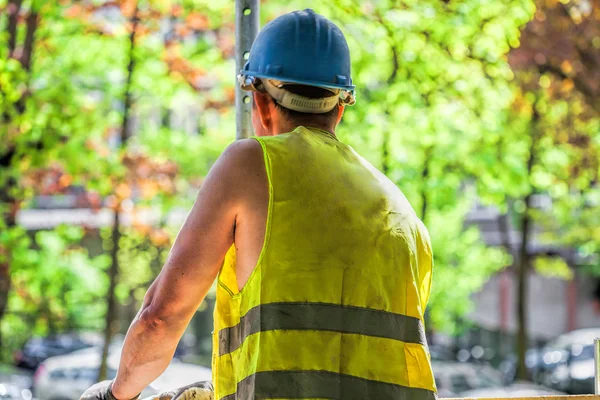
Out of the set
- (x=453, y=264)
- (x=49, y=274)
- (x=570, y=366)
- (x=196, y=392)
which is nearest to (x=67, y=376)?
(x=49, y=274)

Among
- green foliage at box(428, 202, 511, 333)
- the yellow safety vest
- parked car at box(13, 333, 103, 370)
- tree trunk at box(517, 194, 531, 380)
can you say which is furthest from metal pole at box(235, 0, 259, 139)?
parked car at box(13, 333, 103, 370)

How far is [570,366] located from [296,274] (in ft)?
70.7

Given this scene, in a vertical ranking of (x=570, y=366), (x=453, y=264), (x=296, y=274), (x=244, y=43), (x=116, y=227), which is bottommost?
(x=570, y=366)

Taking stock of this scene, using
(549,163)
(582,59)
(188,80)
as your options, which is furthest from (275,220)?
(549,163)

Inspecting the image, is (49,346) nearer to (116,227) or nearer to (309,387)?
(116,227)

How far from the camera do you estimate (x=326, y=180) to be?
218cm

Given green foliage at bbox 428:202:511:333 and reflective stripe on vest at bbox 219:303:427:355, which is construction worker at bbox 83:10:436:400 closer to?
reflective stripe on vest at bbox 219:303:427:355

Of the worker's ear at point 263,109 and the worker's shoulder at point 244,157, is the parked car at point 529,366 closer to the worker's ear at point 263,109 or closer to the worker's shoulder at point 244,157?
the worker's ear at point 263,109

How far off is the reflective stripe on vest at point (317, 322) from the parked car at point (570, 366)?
1954 centimetres

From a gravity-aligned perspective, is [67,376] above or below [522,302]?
below

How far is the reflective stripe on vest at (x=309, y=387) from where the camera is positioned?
2.05 metres

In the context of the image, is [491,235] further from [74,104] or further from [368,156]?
[74,104]

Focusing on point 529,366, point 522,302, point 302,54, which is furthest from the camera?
point 529,366

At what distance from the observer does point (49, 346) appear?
29125mm
